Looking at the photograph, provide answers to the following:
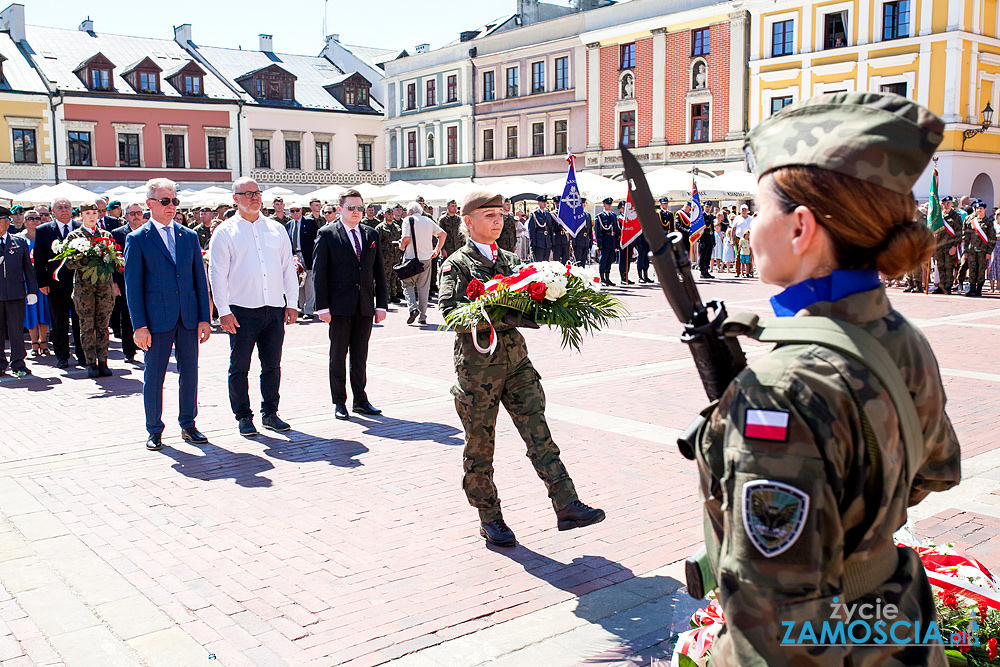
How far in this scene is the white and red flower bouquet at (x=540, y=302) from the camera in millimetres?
4488

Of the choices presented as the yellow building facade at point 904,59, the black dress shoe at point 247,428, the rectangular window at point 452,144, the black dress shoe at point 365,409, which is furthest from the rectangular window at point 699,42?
the black dress shoe at point 247,428

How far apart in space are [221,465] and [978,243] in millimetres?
17227

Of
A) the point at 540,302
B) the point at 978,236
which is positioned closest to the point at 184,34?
the point at 978,236

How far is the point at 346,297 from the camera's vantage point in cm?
847

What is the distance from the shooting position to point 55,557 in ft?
15.6

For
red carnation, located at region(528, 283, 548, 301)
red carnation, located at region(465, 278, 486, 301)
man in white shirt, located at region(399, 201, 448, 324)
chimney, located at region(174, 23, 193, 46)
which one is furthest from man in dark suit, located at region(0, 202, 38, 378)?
chimney, located at region(174, 23, 193, 46)

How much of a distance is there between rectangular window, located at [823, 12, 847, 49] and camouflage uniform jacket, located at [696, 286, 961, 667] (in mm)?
40473

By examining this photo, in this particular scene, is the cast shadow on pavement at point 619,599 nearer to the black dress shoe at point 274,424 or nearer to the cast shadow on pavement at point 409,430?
the cast shadow on pavement at point 409,430

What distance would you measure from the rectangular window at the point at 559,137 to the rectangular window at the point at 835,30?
1484cm

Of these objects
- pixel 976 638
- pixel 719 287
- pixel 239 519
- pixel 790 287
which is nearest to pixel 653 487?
pixel 239 519

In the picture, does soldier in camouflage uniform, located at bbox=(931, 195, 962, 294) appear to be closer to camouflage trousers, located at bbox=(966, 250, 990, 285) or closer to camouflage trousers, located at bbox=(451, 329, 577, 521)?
camouflage trousers, located at bbox=(966, 250, 990, 285)

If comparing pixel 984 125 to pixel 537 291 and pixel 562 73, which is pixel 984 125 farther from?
pixel 537 291

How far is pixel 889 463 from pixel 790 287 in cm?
37

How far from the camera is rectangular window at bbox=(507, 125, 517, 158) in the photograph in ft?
169
